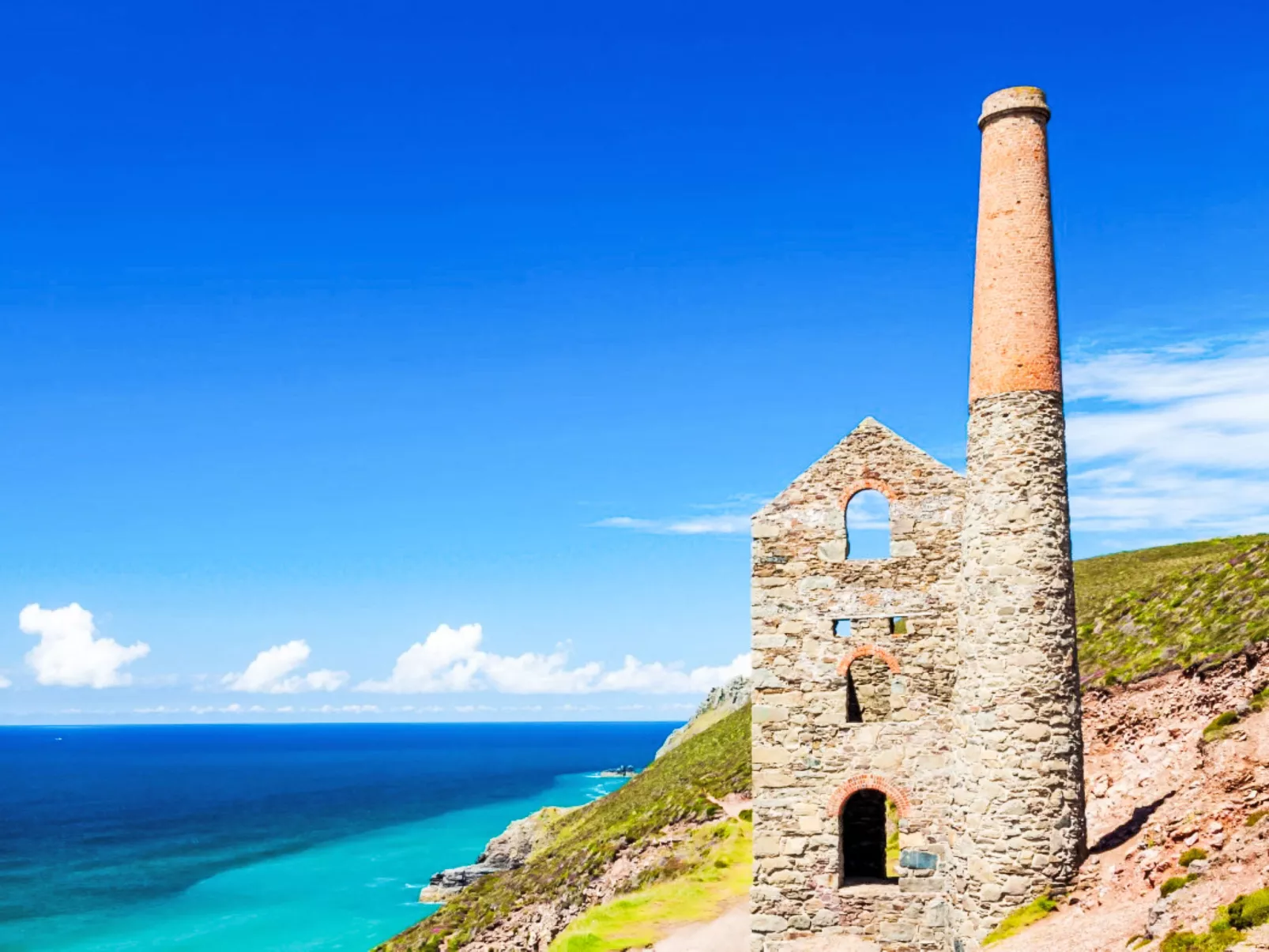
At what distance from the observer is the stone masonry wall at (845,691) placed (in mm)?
18984

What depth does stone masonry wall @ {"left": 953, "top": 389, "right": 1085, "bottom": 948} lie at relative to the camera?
55.3ft

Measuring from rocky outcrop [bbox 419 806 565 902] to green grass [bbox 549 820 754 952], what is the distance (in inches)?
1198

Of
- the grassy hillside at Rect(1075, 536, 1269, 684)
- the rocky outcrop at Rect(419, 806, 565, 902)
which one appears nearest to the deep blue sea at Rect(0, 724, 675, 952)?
the rocky outcrop at Rect(419, 806, 565, 902)

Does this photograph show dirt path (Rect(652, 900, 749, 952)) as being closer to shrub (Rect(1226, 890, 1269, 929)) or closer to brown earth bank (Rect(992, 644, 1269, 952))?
brown earth bank (Rect(992, 644, 1269, 952))

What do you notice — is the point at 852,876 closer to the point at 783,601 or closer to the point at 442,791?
the point at 783,601

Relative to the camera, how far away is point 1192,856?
14.6m

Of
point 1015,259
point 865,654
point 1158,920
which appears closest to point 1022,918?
point 1158,920

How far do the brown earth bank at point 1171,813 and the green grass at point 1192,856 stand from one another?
0.22ft

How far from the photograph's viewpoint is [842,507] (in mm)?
19984

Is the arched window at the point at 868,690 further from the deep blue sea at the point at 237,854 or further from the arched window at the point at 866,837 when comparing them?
the deep blue sea at the point at 237,854

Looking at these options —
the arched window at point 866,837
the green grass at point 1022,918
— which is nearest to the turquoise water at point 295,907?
the arched window at point 866,837

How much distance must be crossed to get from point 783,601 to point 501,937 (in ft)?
58.2

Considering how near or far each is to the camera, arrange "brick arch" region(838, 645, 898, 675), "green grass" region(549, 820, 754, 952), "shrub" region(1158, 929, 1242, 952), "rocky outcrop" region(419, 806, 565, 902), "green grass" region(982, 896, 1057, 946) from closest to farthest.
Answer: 1. "shrub" region(1158, 929, 1242, 952)
2. "green grass" region(982, 896, 1057, 946)
3. "brick arch" region(838, 645, 898, 675)
4. "green grass" region(549, 820, 754, 952)
5. "rocky outcrop" region(419, 806, 565, 902)

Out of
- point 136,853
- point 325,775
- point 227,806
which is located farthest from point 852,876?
point 325,775
